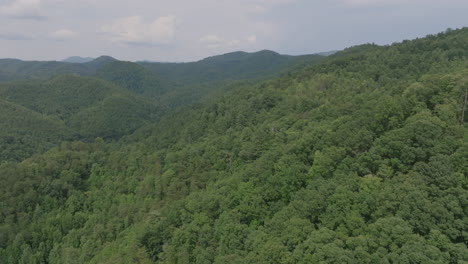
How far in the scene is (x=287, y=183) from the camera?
1267 inches

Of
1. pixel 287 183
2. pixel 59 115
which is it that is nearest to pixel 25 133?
pixel 59 115

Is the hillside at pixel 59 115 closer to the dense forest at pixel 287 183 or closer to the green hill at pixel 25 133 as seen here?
the green hill at pixel 25 133

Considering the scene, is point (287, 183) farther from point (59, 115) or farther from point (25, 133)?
point (59, 115)

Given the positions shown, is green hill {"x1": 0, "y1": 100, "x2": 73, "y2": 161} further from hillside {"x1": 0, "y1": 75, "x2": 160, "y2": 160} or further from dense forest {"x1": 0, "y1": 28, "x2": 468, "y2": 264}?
dense forest {"x1": 0, "y1": 28, "x2": 468, "y2": 264}

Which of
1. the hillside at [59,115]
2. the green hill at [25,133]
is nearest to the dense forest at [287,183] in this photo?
the green hill at [25,133]

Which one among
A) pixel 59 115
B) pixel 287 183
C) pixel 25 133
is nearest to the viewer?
pixel 287 183

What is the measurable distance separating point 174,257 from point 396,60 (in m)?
66.5

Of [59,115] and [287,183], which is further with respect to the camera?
[59,115]

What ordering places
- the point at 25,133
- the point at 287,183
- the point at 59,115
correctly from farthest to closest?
the point at 59,115 → the point at 25,133 → the point at 287,183

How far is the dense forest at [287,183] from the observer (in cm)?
2217

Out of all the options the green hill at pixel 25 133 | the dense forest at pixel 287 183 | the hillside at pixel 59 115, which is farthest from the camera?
the hillside at pixel 59 115

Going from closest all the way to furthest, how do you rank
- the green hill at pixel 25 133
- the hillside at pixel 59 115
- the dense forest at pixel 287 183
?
the dense forest at pixel 287 183
the green hill at pixel 25 133
the hillside at pixel 59 115

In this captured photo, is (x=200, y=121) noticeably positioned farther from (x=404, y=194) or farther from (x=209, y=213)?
(x=404, y=194)

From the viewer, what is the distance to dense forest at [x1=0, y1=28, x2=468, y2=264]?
22.2 metres
